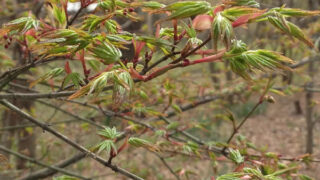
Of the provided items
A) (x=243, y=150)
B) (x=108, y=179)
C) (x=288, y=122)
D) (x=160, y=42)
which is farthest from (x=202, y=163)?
(x=160, y=42)

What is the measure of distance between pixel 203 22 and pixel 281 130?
7641 millimetres

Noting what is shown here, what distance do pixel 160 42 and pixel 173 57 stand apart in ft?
0.27

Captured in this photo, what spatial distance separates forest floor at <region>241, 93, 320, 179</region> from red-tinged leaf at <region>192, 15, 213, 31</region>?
595 centimetres

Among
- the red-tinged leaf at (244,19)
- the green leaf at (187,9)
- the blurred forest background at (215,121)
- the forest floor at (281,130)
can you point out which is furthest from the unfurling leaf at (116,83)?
the forest floor at (281,130)

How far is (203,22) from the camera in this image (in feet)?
2.34

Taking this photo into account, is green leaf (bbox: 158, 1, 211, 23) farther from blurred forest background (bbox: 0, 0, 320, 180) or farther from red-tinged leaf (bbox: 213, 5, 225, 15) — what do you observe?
blurred forest background (bbox: 0, 0, 320, 180)

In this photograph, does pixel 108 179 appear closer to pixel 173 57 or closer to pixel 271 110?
pixel 173 57

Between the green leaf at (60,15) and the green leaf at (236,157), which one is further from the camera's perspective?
the green leaf at (236,157)

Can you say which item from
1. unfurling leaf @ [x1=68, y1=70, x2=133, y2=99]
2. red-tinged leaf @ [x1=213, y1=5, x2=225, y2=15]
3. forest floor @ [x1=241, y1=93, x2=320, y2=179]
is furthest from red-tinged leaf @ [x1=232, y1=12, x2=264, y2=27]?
forest floor @ [x1=241, y1=93, x2=320, y2=179]

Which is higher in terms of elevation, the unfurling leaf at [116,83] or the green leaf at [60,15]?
the green leaf at [60,15]

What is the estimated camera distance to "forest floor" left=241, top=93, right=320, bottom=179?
6.70 meters

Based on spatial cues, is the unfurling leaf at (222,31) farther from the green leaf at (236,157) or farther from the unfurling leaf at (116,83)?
the green leaf at (236,157)

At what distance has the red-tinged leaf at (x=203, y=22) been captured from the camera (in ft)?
2.31

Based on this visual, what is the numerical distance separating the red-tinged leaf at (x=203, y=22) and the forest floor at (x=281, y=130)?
5948 millimetres
